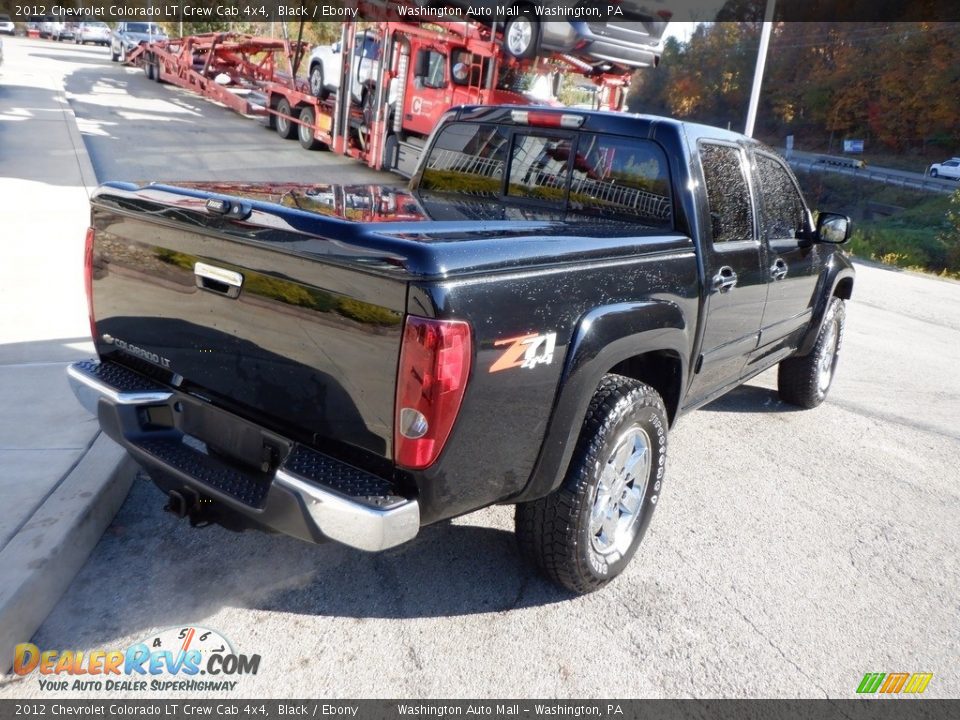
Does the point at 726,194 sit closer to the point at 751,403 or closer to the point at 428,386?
the point at 428,386

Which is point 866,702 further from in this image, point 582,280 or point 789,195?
point 789,195

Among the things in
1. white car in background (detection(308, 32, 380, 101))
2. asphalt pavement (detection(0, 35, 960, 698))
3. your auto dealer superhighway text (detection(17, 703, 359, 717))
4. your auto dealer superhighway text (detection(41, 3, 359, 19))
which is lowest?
your auto dealer superhighway text (detection(17, 703, 359, 717))

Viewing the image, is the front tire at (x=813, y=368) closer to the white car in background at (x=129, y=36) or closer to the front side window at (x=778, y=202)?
the front side window at (x=778, y=202)

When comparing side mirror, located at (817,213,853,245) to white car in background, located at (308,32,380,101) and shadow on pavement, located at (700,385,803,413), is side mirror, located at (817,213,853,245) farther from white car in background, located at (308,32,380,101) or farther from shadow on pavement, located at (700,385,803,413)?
white car in background, located at (308,32,380,101)

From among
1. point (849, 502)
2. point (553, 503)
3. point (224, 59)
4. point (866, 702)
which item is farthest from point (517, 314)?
point (224, 59)

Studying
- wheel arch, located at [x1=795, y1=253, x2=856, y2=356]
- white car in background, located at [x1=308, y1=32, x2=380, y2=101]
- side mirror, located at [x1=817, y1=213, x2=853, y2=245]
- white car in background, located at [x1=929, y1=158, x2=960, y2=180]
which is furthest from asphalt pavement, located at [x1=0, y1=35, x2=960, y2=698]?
white car in background, located at [x1=929, y1=158, x2=960, y2=180]

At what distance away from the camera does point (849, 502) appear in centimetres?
451

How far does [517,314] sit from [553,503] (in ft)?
2.76

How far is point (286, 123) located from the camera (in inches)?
717

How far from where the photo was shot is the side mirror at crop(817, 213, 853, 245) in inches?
191

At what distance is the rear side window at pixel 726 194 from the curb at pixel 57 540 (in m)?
2.98

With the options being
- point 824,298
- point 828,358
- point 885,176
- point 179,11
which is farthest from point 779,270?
point 885,176

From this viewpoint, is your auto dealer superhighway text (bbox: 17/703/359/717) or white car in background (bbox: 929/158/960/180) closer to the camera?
your auto dealer superhighway text (bbox: 17/703/359/717)

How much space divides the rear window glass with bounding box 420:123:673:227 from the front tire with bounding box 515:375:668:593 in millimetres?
994
